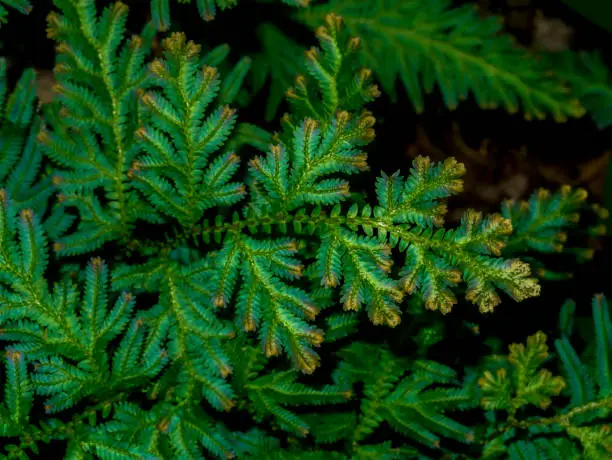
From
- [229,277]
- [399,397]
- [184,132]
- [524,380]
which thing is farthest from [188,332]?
[524,380]

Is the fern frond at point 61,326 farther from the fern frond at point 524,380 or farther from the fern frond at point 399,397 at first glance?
the fern frond at point 524,380

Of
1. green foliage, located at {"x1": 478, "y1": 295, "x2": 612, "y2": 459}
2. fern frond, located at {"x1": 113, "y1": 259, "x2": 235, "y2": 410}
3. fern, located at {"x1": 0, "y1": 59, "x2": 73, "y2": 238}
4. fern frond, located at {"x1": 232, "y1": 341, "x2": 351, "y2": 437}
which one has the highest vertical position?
fern, located at {"x1": 0, "y1": 59, "x2": 73, "y2": 238}

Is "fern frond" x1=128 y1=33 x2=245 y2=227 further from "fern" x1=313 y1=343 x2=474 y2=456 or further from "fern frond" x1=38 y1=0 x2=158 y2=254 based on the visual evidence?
"fern" x1=313 y1=343 x2=474 y2=456

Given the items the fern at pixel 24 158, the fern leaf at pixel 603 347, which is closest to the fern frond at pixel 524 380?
the fern leaf at pixel 603 347

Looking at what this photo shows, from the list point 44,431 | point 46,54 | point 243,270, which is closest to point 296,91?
point 243,270

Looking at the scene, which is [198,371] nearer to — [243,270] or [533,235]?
[243,270]

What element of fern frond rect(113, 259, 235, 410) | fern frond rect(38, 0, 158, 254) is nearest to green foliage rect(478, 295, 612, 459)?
fern frond rect(113, 259, 235, 410)
